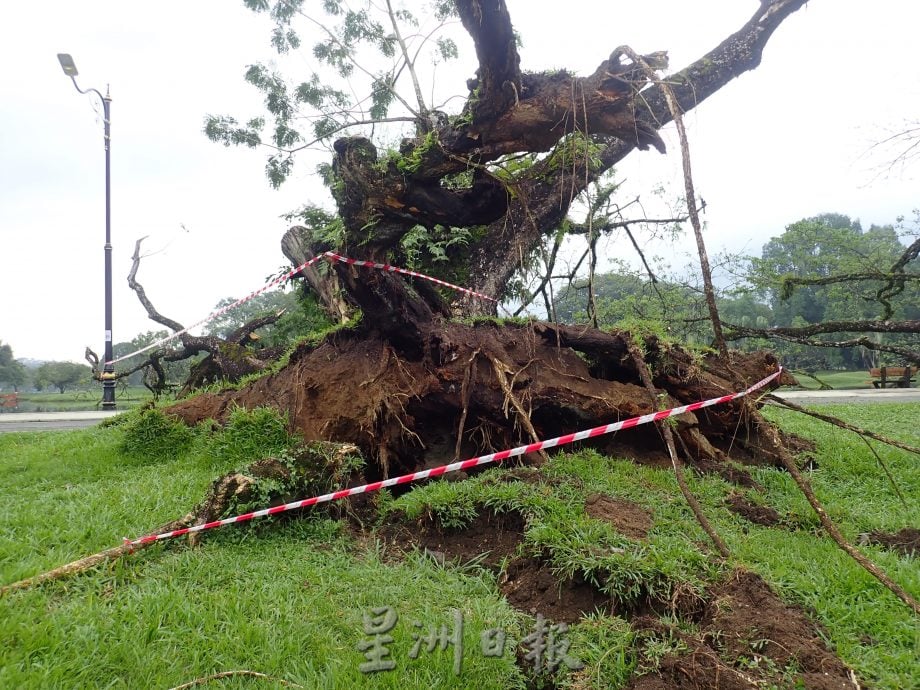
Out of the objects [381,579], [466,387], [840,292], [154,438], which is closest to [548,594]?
[381,579]

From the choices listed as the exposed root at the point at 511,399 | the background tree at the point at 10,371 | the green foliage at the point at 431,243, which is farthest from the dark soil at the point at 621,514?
the background tree at the point at 10,371

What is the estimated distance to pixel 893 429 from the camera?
7.29 meters

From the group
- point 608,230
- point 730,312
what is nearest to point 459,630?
point 608,230

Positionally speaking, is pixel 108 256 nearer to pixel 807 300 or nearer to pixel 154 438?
pixel 154 438

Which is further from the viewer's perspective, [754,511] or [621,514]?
[754,511]

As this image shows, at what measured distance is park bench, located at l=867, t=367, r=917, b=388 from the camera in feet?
60.5

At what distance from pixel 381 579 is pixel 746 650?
1929mm

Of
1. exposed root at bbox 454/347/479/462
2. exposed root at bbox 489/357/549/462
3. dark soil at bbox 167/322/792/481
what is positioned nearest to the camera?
exposed root at bbox 489/357/549/462

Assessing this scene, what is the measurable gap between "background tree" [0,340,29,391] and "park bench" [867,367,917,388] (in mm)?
33431

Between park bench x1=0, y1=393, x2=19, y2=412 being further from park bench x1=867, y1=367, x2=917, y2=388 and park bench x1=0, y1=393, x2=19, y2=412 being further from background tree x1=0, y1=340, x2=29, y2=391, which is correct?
park bench x1=867, y1=367, x2=917, y2=388

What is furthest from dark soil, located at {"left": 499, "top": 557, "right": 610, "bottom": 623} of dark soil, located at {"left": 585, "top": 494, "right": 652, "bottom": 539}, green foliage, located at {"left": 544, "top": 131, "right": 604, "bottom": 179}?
green foliage, located at {"left": 544, "top": 131, "right": 604, "bottom": 179}

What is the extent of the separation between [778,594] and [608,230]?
5695 mm

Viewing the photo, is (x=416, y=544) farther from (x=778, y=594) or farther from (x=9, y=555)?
(x=9, y=555)

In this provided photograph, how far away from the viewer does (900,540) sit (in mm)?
3572
